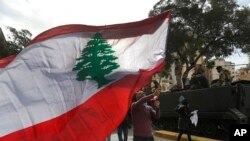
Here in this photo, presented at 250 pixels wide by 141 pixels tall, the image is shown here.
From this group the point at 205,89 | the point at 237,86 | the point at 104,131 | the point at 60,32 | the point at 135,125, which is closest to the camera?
the point at 104,131

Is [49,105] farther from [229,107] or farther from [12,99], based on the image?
[229,107]

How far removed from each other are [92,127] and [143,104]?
6.43ft

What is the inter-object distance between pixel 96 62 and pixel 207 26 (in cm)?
2899

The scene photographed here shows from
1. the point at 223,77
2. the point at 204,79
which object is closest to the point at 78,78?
the point at 223,77

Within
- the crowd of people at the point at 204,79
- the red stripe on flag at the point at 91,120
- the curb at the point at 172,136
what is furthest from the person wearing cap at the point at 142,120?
the curb at the point at 172,136

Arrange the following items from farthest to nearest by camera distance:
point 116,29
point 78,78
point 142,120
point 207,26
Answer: point 207,26 → point 142,120 → point 116,29 → point 78,78

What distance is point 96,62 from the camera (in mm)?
6086

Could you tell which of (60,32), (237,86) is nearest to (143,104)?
(60,32)

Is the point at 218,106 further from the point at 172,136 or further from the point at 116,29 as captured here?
the point at 116,29

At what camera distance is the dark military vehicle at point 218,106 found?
11977 mm

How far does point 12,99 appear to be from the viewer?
585 cm

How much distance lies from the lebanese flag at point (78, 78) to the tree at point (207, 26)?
27.6 meters

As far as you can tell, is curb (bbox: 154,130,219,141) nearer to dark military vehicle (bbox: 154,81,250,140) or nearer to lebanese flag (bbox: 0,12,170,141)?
dark military vehicle (bbox: 154,81,250,140)

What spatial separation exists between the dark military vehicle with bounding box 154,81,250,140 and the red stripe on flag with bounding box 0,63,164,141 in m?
5.04
